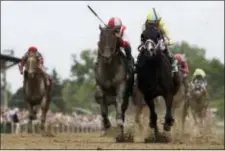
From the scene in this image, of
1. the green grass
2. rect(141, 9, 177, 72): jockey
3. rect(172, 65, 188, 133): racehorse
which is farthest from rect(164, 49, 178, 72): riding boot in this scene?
the green grass

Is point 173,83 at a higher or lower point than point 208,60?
lower

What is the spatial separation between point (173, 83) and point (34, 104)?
7162mm

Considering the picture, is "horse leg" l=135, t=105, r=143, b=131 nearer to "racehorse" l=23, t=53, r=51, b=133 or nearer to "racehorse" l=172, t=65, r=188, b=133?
"racehorse" l=172, t=65, r=188, b=133

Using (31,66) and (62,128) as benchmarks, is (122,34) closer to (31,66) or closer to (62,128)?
(31,66)

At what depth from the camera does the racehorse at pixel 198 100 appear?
25.4 m

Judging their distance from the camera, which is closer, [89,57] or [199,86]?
[199,86]

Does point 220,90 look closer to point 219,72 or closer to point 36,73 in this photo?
point 219,72

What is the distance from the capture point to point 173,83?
16.5 m

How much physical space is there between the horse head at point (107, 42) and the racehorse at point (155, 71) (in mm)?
563

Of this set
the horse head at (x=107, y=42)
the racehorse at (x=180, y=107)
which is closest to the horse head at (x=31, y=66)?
the racehorse at (x=180, y=107)

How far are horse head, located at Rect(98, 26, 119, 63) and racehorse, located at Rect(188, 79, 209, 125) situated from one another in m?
10.2

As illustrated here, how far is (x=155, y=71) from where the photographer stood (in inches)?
613

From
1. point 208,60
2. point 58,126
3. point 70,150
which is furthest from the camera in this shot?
point 208,60

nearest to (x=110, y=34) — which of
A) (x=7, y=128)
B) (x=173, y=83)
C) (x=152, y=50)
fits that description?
(x=152, y=50)
